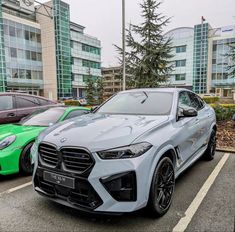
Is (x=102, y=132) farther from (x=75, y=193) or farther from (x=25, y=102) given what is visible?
(x=25, y=102)

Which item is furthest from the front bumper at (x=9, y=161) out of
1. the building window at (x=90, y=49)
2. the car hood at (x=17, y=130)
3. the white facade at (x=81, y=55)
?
the building window at (x=90, y=49)

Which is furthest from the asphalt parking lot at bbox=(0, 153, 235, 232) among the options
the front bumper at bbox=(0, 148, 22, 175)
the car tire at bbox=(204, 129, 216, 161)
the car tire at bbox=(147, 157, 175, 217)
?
the car tire at bbox=(204, 129, 216, 161)

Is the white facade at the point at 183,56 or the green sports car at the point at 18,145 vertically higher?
the white facade at the point at 183,56

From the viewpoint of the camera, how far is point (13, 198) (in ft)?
10.4

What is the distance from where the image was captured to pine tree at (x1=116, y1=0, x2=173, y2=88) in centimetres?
1282

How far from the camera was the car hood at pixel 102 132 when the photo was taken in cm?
232

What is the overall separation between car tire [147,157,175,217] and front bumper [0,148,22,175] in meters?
2.59

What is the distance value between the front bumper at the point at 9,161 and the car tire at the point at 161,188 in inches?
102

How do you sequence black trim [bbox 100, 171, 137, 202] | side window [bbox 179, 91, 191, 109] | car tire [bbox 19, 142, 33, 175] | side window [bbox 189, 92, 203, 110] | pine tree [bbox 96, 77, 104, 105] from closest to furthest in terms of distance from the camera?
black trim [bbox 100, 171, 137, 202], side window [bbox 179, 91, 191, 109], car tire [bbox 19, 142, 33, 175], side window [bbox 189, 92, 203, 110], pine tree [bbox 96, 77, 104, 105]

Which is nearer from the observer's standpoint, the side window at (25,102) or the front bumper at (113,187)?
the front bumper at (113,187)

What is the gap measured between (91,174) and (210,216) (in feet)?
5.34

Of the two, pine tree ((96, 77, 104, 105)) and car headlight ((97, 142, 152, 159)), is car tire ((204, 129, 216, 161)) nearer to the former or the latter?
car headlight ((97, 142, 152, 159))

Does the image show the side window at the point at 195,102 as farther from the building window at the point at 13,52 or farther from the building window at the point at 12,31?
the building window at the point at 12,31

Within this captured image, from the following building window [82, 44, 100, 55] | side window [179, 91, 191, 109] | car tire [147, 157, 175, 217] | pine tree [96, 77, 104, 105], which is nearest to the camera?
car tire [147, 157, 175, 217]
